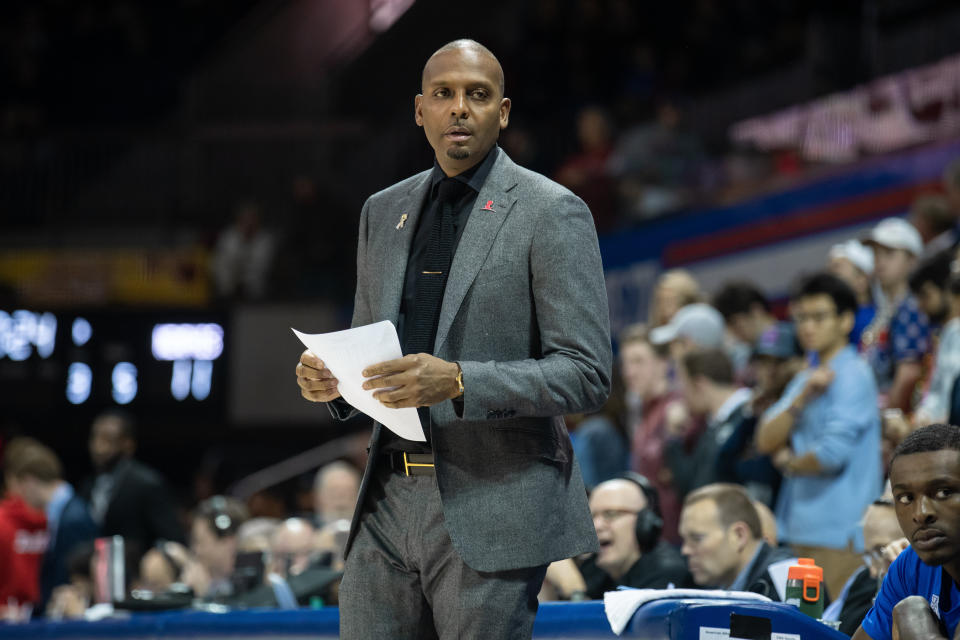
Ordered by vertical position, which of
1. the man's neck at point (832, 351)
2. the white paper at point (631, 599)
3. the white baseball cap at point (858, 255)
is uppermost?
the white baseball cap at point (858, 255)

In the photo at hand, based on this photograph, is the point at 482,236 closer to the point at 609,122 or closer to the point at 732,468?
the point at 732,468

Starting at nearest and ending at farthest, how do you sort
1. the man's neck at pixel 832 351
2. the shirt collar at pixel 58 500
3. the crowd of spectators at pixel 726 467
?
the crowd of spectators at pixel 726 467, the man's neck at pixel 832 351, the shirt collar at pixel 58 500

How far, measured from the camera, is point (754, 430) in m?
6.14

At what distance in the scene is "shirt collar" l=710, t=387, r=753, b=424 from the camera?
6237 millimetres

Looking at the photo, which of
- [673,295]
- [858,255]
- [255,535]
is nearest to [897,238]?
[858,255]

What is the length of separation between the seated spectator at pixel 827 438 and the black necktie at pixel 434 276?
9.75 feet

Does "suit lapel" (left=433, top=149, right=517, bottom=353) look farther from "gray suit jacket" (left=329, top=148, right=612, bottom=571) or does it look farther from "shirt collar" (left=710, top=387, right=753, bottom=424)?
"shirt collar" (left=710, top=387, right=753, bottom=424)

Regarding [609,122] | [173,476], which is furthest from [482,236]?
[173,476]

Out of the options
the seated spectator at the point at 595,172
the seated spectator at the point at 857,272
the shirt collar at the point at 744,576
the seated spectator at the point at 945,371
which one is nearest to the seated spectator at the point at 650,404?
the seated spectator at the point at 857,272

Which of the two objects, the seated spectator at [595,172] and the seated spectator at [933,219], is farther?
the seated spectator at [595,172]

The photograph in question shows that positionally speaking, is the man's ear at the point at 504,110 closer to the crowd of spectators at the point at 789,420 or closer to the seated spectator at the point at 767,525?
the crowd of spectators at the point at 789,420

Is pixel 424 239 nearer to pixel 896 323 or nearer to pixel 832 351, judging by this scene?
pixel 832 351

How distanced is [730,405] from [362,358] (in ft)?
13.2

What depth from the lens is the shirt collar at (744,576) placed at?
15.2 ft
